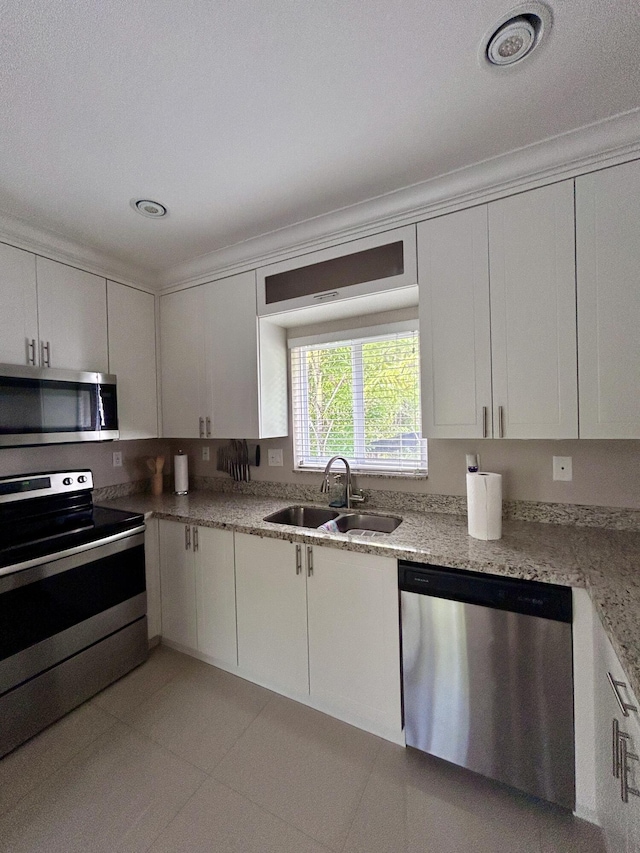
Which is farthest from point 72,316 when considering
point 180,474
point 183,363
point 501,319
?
point 501,319

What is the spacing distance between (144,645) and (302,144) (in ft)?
8.72

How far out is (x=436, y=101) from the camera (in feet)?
4.03

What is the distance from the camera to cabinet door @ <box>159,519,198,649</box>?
2140 millimetres

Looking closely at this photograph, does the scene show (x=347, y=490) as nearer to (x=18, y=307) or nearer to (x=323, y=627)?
(x=323, y=627)

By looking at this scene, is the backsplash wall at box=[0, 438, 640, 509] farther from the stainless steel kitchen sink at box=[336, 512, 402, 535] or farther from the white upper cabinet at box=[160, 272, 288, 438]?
the white upper cabinet at box=[160, 272, 288, 438]

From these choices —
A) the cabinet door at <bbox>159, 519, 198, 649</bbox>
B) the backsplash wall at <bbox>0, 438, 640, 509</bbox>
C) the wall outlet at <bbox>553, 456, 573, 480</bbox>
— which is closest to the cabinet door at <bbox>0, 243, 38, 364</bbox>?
the backsplash wall at <bbox>0, 438, 640, 509</bbox>

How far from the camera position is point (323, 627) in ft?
5.62

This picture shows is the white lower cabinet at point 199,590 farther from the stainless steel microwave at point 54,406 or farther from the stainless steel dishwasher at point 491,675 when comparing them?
the stainless steel dishwasher at point 491,675

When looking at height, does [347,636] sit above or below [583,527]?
below

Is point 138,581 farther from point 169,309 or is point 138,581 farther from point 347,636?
point 169,309

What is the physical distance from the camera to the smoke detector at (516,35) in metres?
0.95

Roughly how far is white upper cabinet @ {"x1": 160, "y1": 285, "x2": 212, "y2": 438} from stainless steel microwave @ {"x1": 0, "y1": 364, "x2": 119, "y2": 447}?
0.44m

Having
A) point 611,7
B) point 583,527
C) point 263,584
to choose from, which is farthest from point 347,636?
point 611,7

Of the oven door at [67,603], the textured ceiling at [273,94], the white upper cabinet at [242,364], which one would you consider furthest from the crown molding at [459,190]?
the oven door at [67,603]
